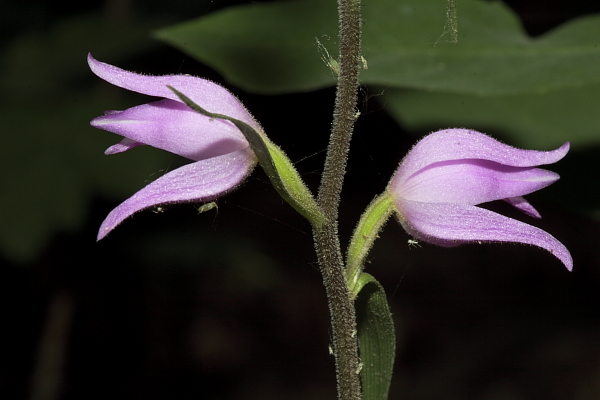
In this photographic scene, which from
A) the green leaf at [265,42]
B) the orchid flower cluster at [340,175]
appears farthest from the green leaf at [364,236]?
the green leaf at [265,42]

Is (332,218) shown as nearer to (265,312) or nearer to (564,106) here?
(564,106)

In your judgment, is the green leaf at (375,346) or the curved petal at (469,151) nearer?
the curved petal at (469,151)

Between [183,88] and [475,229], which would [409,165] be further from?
[183,88]

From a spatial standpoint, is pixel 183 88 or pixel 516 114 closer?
pixel 183 88

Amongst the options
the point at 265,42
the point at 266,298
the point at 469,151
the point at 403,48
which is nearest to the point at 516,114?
the point at 403,48

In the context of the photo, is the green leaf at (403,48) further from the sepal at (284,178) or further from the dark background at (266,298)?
the sepal at (284,178)

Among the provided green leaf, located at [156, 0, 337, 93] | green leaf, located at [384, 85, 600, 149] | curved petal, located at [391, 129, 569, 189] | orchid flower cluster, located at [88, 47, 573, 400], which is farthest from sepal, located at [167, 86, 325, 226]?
green leaf, located at [384, 85, 600, 149]

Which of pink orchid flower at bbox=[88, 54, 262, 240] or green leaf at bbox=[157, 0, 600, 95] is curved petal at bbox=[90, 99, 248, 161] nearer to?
pink orchid flower at bbox=[88, 54, 262, 240]
